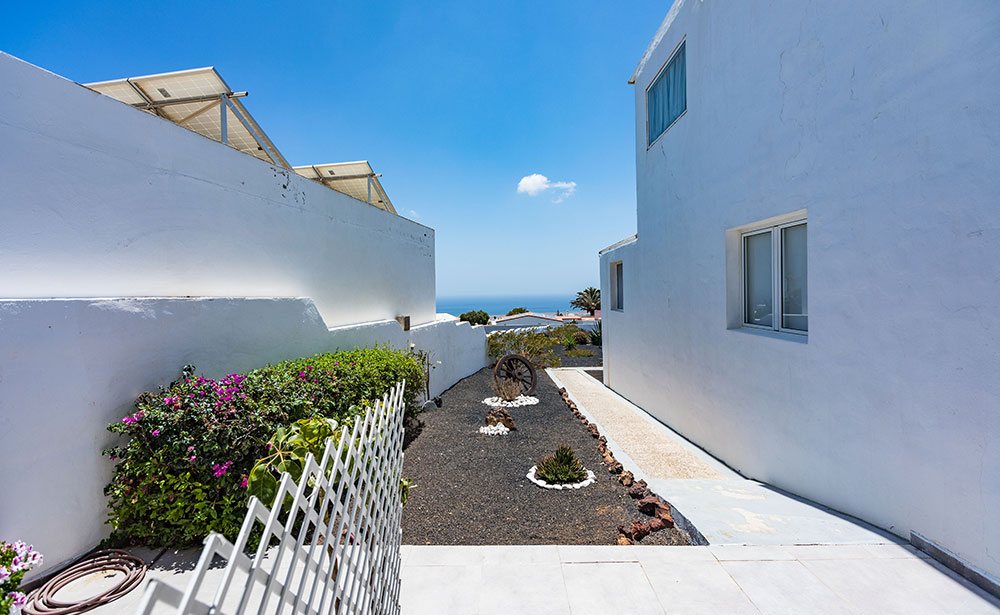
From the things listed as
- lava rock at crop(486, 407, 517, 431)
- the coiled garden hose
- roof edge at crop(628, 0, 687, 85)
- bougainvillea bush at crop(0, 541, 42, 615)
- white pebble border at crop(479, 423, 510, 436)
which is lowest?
white pebble border at crop(479, 423, 510, 436)

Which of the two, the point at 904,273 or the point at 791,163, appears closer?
the point at 904,273

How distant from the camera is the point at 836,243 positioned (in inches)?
140

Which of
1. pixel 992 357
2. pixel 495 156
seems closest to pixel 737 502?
pixel 992 357

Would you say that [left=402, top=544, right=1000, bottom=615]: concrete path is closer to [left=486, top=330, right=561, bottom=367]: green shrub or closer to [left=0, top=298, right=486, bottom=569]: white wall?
[left=0, top=298, right=486, bottom=569]: white wall

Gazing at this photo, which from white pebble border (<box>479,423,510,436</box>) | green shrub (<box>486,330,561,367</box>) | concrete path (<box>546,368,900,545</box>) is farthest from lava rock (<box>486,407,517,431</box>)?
green shrub (<box>486,330,561,367</box>)

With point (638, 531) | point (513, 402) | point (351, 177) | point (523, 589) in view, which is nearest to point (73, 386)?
point (523, 589)

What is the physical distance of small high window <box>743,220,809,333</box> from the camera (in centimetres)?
430

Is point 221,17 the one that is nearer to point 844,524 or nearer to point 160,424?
point 160,424

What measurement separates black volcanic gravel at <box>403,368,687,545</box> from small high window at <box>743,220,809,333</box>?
254 cm

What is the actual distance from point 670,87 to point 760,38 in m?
2.57

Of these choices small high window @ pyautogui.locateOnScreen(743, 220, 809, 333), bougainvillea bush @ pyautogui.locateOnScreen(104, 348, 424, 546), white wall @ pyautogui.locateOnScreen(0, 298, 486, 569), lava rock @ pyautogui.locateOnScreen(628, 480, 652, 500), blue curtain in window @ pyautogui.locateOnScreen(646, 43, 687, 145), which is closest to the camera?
white wall @ pyautogui.locateOnScreen(0, 298, 486, 569)

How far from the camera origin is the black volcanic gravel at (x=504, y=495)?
3.56 metres

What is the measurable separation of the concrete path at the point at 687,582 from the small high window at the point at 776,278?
2.22 meters

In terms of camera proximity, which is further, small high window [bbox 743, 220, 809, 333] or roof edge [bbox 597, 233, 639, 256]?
roof edge [bbox 597, 233, 639, 256]
